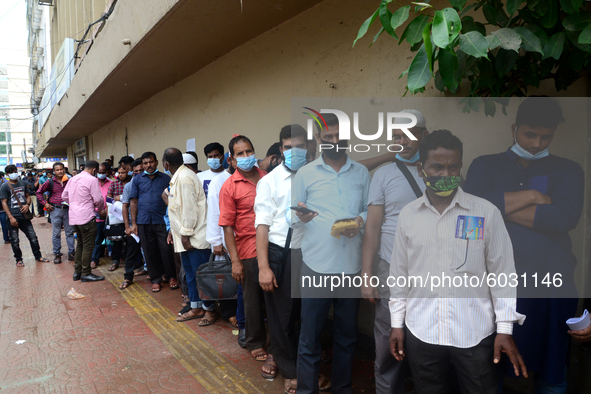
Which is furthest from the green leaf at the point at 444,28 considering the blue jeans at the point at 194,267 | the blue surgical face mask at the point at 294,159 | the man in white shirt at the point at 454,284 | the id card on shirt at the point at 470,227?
the blue jeans at the point at 194,267

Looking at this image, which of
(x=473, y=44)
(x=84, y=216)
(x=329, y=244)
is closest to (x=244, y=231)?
(x=329, y=244)

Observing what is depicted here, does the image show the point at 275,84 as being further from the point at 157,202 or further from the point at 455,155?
the point at 455,155

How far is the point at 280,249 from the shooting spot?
2943 millimetres

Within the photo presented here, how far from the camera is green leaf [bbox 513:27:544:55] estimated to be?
167 cm

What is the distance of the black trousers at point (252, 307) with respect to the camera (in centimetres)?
335

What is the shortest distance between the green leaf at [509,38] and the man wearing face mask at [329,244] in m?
1.22

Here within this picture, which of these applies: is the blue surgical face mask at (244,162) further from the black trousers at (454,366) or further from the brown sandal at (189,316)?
the brown sandal at (189,316)

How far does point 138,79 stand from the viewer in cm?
801

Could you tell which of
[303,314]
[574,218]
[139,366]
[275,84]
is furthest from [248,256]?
[275,84]

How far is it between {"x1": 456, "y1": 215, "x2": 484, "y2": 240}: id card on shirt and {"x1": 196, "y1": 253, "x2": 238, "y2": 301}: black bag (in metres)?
2.58

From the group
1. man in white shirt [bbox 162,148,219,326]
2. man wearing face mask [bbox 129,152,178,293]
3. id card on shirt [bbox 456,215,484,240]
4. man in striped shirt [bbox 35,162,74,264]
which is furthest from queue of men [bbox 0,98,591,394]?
man in striped shirt [bbox 35,162,74,264]

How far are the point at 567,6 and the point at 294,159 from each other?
6.18 feet

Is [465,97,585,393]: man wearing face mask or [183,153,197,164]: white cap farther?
[183,153,197,164]: white cap

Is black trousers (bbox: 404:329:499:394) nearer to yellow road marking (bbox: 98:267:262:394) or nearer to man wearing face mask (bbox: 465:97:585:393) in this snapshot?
man wearing face mask (bbox: 465:97:585:393)
